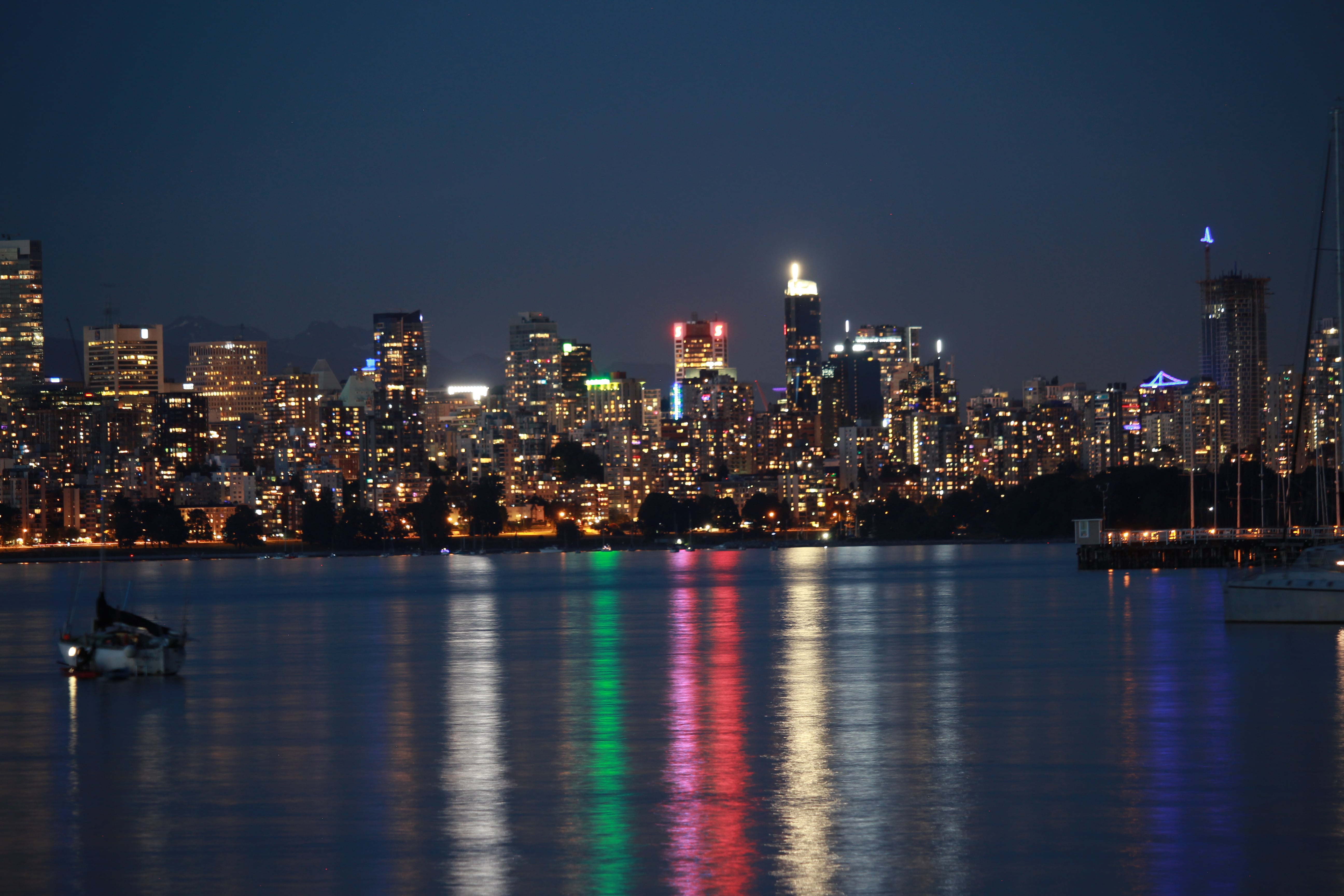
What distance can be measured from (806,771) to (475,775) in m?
4.62

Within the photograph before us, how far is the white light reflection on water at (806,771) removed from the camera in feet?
56.1

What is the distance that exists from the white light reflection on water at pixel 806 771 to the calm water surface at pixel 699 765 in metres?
0.08

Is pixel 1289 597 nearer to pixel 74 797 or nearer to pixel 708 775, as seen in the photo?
pixel 708 775

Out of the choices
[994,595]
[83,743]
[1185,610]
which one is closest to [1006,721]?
[83,743]

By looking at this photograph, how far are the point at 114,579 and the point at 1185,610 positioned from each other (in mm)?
110447

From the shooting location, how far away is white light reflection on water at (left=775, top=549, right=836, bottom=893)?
17094 millimetres

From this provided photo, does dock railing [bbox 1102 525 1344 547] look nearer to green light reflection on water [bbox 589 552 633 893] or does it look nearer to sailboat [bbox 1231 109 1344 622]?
sailboat [bbox 1231 109 1344 622]

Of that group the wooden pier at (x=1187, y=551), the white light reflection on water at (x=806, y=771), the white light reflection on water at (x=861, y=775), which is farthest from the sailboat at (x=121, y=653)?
the wooden pier at (x=1187, y=551)

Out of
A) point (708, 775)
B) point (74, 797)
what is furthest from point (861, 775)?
point (74, 797)

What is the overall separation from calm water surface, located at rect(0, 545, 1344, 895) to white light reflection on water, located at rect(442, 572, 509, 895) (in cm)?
8

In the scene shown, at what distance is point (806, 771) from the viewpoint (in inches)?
928

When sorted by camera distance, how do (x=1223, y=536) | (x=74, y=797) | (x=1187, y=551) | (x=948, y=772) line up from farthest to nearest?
1. (x=1223, y=536)
2. (x=1187, y=551)
3. (x=948, y=772)
4. (x=74, y=797)

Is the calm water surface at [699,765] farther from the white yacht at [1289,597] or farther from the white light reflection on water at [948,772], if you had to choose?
the white yacht at [1289,597]

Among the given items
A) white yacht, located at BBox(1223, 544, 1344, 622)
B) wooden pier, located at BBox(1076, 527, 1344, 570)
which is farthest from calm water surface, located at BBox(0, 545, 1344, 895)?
wooden pier, located at BBox(1076, 527, 1344, 570)
